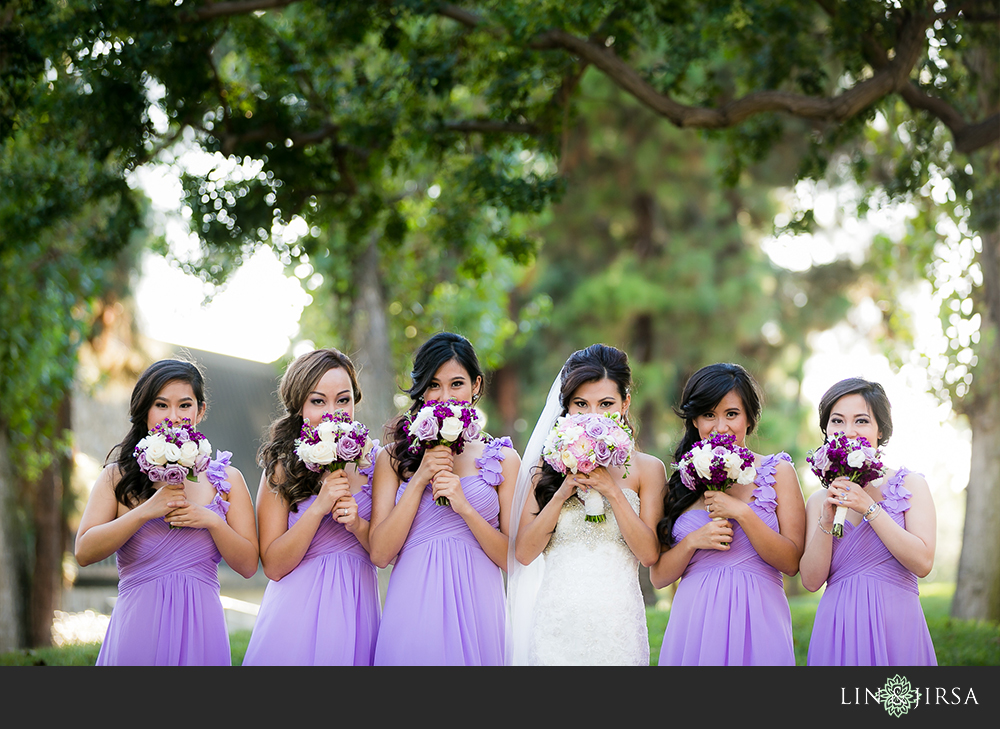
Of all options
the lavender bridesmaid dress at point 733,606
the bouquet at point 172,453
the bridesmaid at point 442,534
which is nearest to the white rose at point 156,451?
the bouquet at point 172,453

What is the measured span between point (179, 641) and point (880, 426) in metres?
4.05

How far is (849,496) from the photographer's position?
4.55 meters

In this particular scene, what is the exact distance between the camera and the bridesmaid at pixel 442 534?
4.77m

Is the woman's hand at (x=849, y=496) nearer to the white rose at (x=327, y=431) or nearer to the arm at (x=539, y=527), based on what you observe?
the arm at (x=539, y=527)

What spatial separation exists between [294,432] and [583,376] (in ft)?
5.62

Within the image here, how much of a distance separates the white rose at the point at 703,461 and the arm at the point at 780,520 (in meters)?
0.19

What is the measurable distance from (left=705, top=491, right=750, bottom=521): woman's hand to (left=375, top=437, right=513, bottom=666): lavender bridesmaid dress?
3.82 feet

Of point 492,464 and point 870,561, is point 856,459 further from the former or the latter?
point 492,464

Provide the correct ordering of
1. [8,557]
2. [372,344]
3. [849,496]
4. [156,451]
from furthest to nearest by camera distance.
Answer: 1. [372,344]
2. [8,557]
3. [849,496]
4. [156,451]

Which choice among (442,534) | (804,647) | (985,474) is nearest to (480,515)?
(442,534)

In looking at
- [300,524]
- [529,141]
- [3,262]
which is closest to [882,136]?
[529,141]

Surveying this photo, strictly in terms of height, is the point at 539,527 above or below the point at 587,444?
below

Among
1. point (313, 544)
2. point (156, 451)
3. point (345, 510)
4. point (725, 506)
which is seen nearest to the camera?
point (156, 451)

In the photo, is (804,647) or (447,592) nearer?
(447,592)
